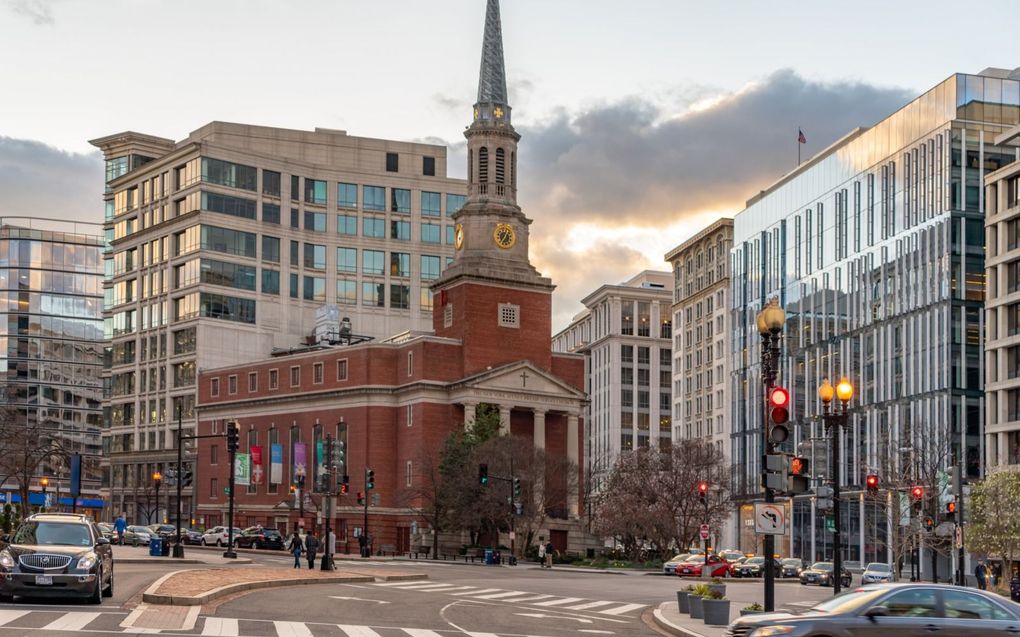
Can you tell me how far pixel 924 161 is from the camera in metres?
109

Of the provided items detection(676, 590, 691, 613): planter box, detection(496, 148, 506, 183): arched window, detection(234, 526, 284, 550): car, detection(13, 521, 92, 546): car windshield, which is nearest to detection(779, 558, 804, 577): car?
detection(234, 526, 284, 550): car

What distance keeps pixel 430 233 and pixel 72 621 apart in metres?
128

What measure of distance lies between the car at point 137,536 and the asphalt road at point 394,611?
111 feet

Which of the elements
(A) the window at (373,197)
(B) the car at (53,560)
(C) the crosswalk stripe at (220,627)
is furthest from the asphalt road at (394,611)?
(A) the window at (373,197)

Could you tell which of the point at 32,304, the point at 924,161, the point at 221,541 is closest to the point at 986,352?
the point at 924,161

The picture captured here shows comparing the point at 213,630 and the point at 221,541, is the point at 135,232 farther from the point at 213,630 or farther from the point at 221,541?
the point at 213,630

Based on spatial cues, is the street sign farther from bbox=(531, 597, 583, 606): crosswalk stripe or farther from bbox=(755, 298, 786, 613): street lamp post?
bbox=(531, 597, 583, 606): crosswalk stripe

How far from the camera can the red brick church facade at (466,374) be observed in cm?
11356

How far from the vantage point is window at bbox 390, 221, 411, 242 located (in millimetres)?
151750

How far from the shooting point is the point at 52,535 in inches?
1190

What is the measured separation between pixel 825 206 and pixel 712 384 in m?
40.1

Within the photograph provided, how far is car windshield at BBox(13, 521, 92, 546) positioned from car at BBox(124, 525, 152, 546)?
5853 cm

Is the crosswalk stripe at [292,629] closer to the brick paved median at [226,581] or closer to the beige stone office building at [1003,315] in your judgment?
the brick paved median at [226,581]

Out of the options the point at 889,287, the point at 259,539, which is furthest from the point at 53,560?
the point at 889,287
